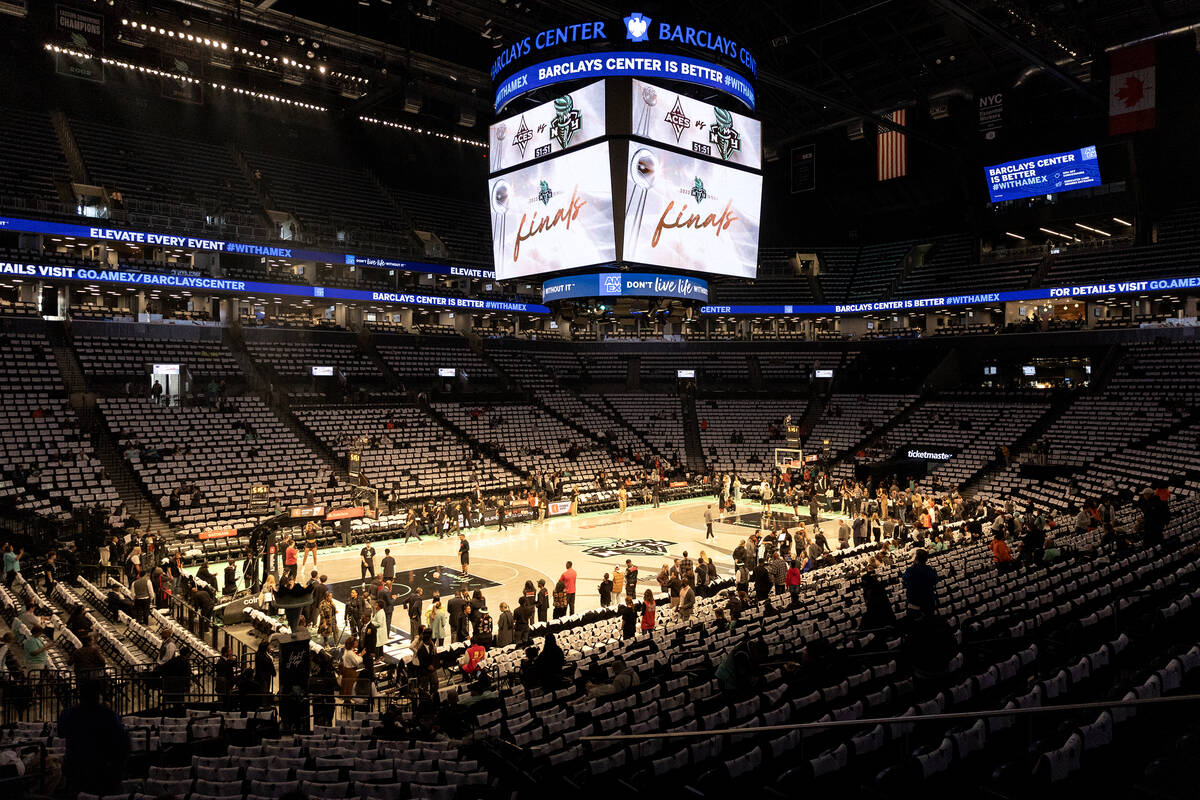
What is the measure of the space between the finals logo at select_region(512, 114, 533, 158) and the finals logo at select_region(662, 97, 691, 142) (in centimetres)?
378

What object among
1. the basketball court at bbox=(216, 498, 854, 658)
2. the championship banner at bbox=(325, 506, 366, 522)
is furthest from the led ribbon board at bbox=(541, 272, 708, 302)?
the championship banner at bbox=(325, 506, 366, 522)

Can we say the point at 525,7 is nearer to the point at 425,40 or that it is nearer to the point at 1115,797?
the point at 425,40

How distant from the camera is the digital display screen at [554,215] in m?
19.6

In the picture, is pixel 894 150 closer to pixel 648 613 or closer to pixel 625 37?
pixel 625 37

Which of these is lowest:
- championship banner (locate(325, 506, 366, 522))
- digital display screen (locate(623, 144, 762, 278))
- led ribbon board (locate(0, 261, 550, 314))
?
championship banner (locate(325, 506, 366, 522))

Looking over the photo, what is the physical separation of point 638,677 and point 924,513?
1866 cm

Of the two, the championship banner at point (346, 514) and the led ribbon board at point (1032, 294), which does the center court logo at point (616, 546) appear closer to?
the championship banner at point (346, 514)

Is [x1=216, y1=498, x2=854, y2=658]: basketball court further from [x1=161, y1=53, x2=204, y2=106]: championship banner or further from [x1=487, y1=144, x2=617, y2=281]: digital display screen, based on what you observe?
[x1=161, y1=53, x2=204, y2=106]: championship banner

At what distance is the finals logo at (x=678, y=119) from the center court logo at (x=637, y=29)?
1.75 metres

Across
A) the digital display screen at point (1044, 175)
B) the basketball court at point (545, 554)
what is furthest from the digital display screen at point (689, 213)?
the digital display screen at point (1044, 175)

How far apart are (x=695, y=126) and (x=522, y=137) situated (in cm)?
470

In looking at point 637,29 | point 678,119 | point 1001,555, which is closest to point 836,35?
point 637,29

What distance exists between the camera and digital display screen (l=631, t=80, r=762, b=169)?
64.7 ft

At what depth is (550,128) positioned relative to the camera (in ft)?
68.2
